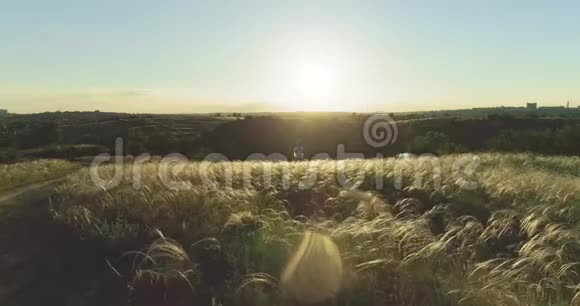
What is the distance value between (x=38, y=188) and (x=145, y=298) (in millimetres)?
12741

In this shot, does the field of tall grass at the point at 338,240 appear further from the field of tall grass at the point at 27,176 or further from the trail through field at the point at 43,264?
the field of tall grass at the point at 27,176

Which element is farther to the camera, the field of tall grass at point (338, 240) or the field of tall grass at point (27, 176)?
the field of tall grass at point (27, 176)

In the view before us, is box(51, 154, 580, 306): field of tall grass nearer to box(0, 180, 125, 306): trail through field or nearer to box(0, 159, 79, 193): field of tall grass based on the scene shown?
box(0, 180, 125, 306): trail through field

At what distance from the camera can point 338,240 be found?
8781mm

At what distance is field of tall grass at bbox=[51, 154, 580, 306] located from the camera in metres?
6.84

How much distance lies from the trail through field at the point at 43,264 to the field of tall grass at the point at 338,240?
41 cm

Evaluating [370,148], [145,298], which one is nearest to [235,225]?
[145,298]

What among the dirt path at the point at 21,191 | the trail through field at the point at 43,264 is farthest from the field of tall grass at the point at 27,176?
the trail through field at the point at 43,264

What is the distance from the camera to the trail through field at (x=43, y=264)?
7.68 m

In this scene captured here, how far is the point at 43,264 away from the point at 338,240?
16.2ft

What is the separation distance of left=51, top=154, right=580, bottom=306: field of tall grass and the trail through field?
0.41 m

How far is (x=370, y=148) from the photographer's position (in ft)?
275

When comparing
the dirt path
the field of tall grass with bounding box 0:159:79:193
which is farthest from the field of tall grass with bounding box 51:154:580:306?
the field of tall grass with bounding box 0:159:79:193

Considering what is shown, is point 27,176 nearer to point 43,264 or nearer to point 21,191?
point 21,191
